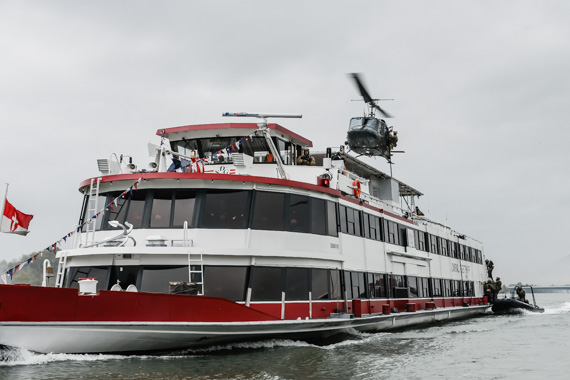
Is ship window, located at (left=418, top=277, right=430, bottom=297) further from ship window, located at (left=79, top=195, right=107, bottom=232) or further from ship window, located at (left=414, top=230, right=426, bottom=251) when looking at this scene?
ship window, located at (left=79, top=195, right=107, bottom=232)

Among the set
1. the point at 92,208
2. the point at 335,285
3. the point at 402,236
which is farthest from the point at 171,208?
the point at 402,236

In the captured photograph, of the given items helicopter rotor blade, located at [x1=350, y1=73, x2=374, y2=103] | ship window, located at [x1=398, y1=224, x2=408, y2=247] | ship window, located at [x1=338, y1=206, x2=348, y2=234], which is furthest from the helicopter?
ship window, located at [x1=338, y1=206, x2=348, y2=234]

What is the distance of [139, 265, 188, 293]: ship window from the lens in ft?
42.4

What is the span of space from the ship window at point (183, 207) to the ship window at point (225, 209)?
1.09 ft

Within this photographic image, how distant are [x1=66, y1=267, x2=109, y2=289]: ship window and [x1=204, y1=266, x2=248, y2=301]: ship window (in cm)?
Result: 251

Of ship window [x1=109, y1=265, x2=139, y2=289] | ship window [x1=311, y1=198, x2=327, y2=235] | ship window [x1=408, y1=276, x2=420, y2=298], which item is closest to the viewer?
ship window [x1=109, y1=265, x2=139, y2=289]

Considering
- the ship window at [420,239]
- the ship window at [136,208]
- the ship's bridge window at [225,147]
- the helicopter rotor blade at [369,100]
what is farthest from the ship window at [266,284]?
the helicopter rotor blade at [369,100]

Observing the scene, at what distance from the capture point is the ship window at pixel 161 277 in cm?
1292

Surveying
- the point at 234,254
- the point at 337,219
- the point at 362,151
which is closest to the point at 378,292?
the point at 337,219

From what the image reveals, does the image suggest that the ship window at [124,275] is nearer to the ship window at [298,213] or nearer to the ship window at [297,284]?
the ship window at [297,284]

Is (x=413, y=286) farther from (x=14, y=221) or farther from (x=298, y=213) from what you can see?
(x=14, y=221)

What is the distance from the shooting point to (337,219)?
1620 cm

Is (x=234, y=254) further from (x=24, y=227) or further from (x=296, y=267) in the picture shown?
(x=24, y=227)

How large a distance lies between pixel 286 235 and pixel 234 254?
1730 millimetres
